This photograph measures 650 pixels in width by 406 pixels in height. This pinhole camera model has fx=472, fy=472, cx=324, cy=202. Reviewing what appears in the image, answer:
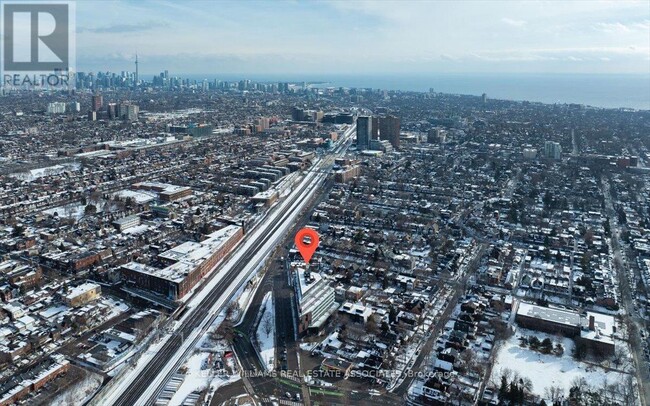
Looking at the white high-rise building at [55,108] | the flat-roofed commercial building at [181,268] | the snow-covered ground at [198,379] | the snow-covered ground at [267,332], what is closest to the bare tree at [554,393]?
the snow-covered ground at [267,332]

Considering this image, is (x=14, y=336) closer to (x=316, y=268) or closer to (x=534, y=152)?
(x=316, y=268)

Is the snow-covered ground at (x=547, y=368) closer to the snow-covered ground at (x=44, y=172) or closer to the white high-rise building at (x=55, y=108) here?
the snow-covered ground at (x=44, y=172)

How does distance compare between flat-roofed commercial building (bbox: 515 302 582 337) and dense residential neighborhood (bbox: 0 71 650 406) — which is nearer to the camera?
dense residential neighborhood (bbox: 0 71 650 406)

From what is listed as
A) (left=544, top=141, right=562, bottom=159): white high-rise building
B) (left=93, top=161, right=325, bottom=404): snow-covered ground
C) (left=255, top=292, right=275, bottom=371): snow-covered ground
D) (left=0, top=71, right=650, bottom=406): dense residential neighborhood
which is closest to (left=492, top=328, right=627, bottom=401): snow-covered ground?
(left=0, top=71, right=650, bottom=406): dense residential neighborhood

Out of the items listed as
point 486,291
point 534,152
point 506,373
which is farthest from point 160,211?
point 534,152

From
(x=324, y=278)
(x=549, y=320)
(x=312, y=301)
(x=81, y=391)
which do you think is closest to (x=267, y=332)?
(x=312, y=301)

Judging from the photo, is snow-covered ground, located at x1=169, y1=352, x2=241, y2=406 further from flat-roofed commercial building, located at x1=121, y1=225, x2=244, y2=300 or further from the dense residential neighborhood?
flat-roofed commercial building, located at x1=121, y1=225, x2=244, y2=300
